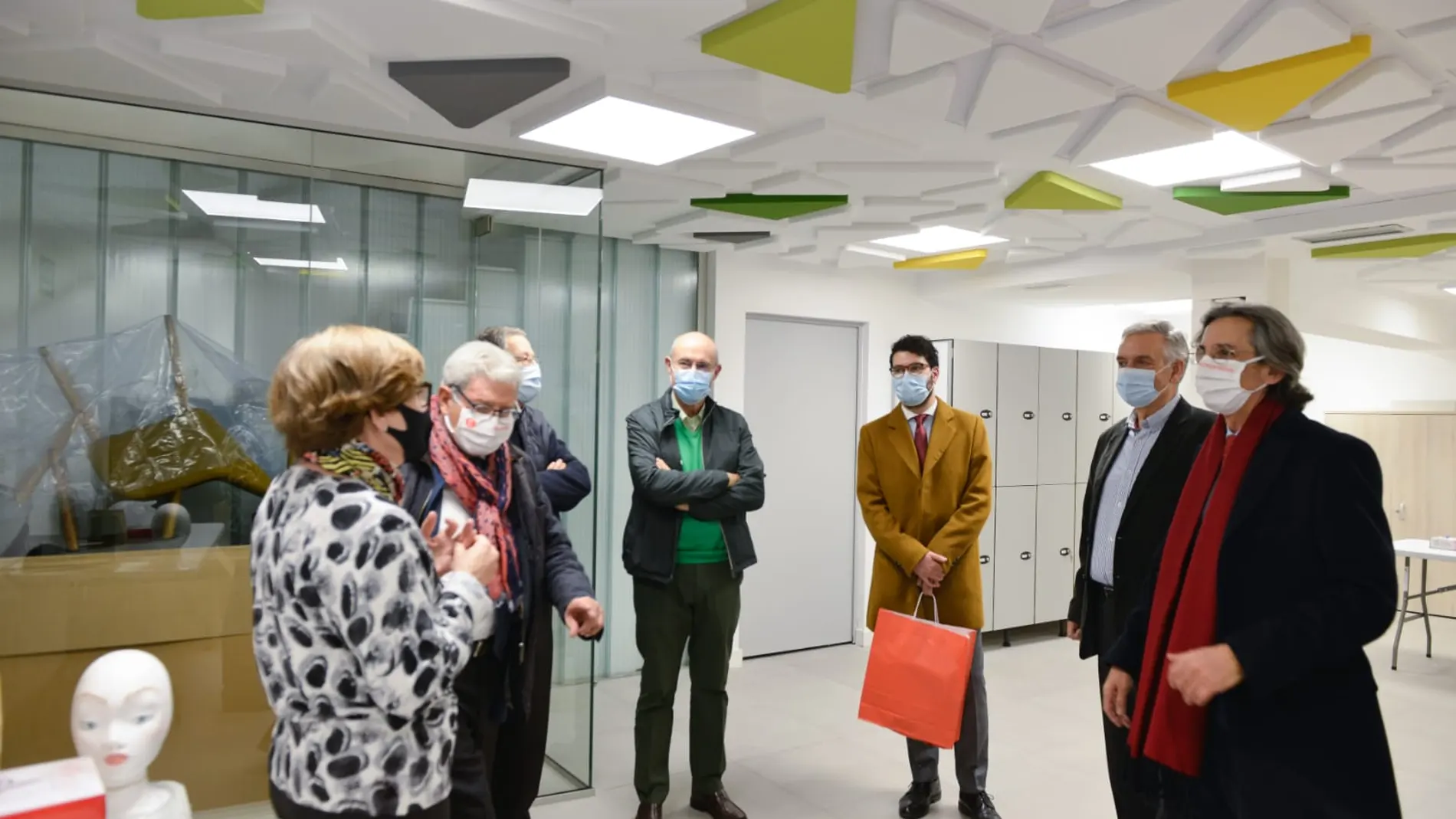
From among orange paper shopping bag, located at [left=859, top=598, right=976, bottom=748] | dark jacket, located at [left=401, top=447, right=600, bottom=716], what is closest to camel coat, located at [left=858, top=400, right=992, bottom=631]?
orange paper shopping bag, located at [left=859, top=598, right=976, bottom=748]

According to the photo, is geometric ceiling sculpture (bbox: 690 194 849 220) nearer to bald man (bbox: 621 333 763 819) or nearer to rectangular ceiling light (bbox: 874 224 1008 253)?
rectangular ceiling light (bbox: 874 224 1008 253)

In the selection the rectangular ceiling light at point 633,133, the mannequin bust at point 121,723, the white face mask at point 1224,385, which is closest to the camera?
the white face mask at point 1224,385

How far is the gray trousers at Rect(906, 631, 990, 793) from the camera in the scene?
3.17 m

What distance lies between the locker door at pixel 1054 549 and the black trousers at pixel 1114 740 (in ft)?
11.3

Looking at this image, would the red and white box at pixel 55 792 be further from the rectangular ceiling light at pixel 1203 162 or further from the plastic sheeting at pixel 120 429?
the rectangular ceiling light at pixel 1203 162

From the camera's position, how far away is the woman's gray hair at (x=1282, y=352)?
1.87 metres

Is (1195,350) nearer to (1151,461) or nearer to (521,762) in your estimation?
(1151,461)

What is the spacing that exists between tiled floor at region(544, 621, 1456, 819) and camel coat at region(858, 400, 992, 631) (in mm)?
769

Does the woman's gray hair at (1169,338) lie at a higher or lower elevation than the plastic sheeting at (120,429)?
higher

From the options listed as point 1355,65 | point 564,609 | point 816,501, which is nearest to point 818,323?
point 816,501

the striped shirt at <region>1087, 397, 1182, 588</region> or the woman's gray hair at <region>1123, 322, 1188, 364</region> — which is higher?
the woman's gray hair at <region>1123, 322, 1188, 364</region>

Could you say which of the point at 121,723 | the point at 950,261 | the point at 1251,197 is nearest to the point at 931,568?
the point at 1251,197

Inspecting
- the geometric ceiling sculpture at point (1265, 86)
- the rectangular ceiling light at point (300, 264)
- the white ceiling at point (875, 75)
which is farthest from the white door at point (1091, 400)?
the rectangular ceiling light at point (300, 264)

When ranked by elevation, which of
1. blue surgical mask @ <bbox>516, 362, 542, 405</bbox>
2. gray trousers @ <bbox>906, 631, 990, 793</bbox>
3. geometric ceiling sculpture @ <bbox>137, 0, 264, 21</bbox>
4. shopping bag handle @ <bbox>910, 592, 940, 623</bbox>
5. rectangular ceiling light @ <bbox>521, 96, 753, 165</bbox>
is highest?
rectangular ceiling light @ <bbox>521, 96, 753, 165</bbox>
